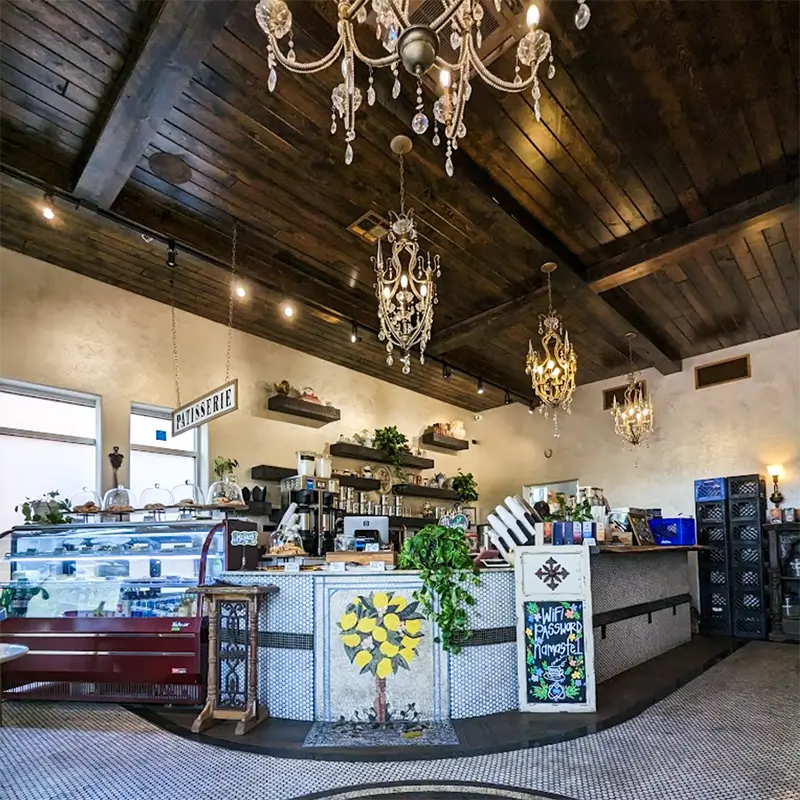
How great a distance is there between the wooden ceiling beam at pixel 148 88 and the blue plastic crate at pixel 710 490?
7.73 metres

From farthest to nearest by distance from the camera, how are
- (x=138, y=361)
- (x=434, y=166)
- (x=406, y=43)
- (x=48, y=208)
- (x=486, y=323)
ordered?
(x=486, y=323), (x=138, y=361), (x=48, y=208), (x=434, y=166), (x=406, y=43)

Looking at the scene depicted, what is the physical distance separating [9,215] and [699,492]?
28.0 ft

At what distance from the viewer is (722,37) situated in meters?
3.69

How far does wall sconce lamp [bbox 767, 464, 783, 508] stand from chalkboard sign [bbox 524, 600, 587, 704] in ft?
16.5

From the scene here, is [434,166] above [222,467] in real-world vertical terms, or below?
above

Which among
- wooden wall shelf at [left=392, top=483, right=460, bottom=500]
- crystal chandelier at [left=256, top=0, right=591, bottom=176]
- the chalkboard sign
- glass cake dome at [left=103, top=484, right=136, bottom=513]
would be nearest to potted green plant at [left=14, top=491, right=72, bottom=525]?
glass cake dome at [left=103, top=484, right=136, bottom=513]

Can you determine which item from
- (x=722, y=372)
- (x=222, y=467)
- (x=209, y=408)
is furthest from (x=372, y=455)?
(x=722, y=372)

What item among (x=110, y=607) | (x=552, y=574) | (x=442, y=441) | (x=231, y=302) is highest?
(x=231, y=302)

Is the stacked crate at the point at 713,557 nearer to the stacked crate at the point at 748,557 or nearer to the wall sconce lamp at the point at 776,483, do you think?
the stacked crate at the point at 748,557

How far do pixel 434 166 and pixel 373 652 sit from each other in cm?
359

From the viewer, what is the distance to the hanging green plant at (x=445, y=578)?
4168 millimetres

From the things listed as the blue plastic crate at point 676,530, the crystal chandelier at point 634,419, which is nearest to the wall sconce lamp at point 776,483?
the blue plastic crate at point 676,530

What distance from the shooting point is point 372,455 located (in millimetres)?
Answer: 8977

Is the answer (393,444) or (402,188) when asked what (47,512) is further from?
(393,444)
